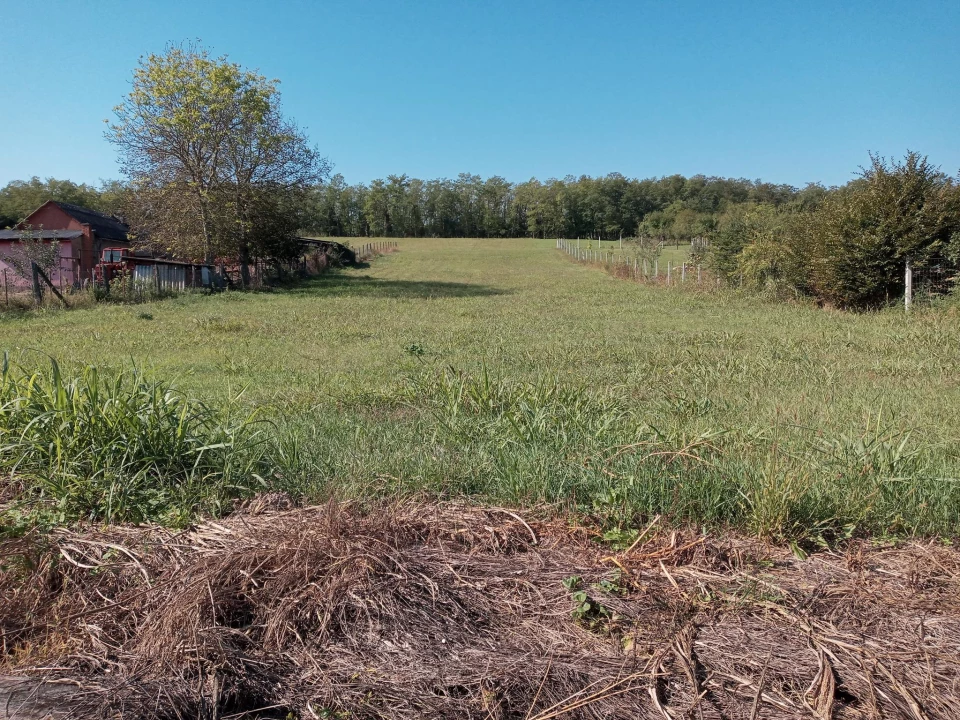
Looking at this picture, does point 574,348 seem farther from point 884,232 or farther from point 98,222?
point 98,222

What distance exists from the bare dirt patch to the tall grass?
1.11 feet

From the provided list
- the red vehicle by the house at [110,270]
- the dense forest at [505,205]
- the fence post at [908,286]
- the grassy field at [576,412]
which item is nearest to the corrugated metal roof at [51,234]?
the red vehicle by the house at [110,270]

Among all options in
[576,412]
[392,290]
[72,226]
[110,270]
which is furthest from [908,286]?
[72,226]

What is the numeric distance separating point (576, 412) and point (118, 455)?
11.0ft

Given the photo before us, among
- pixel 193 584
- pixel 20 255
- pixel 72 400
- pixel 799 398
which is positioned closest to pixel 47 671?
pixel 193 584

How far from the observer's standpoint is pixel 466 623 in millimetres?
2621

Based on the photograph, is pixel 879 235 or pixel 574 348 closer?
pixel 574 348

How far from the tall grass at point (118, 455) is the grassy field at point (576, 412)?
0.09 feet

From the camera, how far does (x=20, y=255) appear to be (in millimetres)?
21500

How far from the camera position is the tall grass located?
3.62 metres

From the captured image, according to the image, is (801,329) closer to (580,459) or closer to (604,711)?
(580,459)

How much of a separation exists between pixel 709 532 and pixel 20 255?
24935 mm

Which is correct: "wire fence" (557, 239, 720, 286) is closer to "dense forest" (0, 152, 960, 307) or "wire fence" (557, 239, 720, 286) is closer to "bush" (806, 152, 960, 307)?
"dense forest" (0, 152, 960, 307)

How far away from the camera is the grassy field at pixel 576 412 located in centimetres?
360
